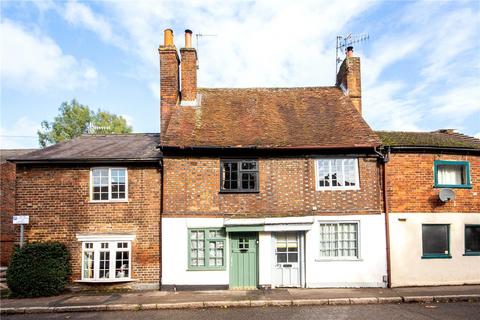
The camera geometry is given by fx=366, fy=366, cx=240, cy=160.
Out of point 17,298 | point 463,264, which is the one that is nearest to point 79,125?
point 17,298

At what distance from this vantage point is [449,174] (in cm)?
1398

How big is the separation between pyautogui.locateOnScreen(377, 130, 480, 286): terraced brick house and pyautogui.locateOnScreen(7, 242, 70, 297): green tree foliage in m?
11.7

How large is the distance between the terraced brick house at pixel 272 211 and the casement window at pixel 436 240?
1699mm

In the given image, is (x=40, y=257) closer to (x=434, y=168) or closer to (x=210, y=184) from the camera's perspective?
(x=210, y=184)

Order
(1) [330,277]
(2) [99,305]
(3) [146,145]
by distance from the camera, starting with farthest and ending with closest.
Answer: (3) [146,145]
(1) [330,277]
(2) [99,305]

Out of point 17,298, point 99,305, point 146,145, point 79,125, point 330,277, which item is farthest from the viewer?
point 79,125

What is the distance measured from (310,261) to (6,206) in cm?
1804

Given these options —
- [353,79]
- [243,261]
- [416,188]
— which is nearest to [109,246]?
[243,261]

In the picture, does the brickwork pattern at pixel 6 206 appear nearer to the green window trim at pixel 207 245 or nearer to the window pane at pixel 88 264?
the window pane at pixel 88 264

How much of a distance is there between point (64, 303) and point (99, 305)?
4.23 feet

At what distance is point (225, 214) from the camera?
13.1 meters

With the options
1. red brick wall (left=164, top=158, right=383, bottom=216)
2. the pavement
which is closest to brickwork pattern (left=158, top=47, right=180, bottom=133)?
red brick wall (left=164, top=158, right=383, bottom=216)

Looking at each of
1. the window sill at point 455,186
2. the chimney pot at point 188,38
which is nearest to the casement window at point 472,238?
the window sill at point 455,186

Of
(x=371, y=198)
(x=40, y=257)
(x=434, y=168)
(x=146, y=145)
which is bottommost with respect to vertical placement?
(x=40, y=257)
